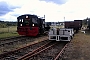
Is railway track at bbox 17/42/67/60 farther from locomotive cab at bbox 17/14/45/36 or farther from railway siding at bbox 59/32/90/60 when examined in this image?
locomotive cab at bbox 17/14/45/36

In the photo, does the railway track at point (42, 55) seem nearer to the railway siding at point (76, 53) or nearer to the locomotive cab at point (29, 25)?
the railway siding at point (76, 53)

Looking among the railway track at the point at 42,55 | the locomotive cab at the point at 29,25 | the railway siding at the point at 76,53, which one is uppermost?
the locomotive cab at the point at 29,25

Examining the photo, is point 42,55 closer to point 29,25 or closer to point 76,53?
point 76,53

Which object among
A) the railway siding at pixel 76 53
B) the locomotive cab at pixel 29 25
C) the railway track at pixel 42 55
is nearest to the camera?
the railway track at pixel 42 55

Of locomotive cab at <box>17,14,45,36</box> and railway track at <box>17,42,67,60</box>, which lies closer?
railway track at <box>17,42,67,60</box>

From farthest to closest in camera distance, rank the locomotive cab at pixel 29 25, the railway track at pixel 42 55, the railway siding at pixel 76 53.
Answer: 1. the locomotive cab at pixel 29 25
2. the railway siding at pixel 76 53
3. the railway track at pixel 42 55

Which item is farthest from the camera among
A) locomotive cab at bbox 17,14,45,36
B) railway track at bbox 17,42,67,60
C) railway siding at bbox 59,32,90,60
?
locomotive cab at bbox 17,14,45,36

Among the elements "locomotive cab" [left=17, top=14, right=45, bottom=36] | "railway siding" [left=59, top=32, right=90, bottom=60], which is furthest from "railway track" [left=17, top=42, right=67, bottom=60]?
"locomotive cab" [left=17, top=14, right=45, bottom=36]

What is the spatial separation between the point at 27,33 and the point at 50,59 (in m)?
13.0

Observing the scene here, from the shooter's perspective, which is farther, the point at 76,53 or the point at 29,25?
the point at 29,25

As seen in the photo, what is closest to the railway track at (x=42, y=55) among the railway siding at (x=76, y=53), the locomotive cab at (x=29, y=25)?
the railway siding at (x=76, y=53)

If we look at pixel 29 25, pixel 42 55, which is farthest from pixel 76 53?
pixel 29 25

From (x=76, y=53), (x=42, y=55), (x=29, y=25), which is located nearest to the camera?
(x=42, y=55)

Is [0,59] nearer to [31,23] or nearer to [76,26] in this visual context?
[31,23]
